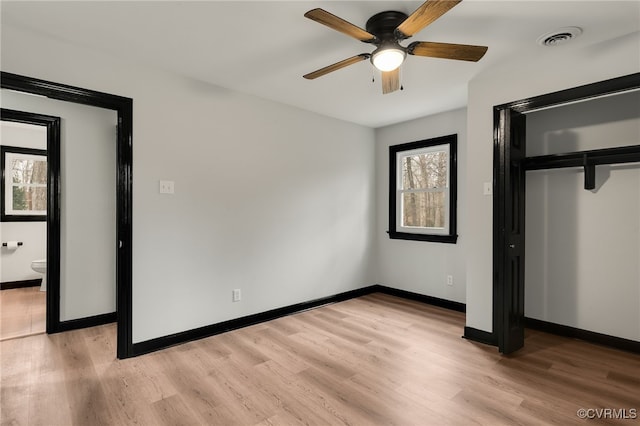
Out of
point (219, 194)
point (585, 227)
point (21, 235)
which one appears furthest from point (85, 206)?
point (585, 227)

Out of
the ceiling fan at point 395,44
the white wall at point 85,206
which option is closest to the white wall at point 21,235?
the white wall at point 85,206

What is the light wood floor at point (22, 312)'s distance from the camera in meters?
3.30

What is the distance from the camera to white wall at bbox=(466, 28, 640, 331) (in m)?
2.49

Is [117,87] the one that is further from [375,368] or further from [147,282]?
[375,368]

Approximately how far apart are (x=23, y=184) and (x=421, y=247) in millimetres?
6141

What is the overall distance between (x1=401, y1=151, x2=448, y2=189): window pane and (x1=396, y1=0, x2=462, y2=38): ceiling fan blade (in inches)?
103

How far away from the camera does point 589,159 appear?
8.91 ft

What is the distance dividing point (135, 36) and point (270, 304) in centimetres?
281

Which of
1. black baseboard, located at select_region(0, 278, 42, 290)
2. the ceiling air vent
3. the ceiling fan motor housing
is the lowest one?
black baseboard, located at select_region(0, 278, 42, 290)

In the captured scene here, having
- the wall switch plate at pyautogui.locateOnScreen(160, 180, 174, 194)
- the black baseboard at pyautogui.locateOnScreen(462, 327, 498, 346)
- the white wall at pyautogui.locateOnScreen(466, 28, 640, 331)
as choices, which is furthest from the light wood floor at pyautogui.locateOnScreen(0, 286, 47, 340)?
the white wall at pyautogui.locateOnScreen(466, 28, 640, 331)

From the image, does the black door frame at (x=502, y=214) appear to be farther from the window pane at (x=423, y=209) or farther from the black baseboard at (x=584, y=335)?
the window pane at (x=423, y=209)

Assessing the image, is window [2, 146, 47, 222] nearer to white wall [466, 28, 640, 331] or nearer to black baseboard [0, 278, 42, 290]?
black baseboard [0, 278, 42, 290]

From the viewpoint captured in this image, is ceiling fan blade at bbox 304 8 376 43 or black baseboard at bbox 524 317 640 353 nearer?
ceiling fan blade at bbox 304 8 376 43

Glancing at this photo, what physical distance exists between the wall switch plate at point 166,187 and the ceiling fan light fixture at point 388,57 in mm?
2042
